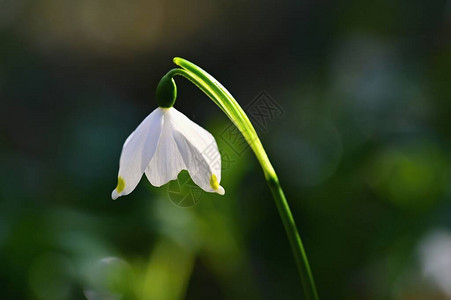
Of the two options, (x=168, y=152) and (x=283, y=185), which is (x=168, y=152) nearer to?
(x=168, y=152)

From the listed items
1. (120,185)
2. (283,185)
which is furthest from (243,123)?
(283,185)

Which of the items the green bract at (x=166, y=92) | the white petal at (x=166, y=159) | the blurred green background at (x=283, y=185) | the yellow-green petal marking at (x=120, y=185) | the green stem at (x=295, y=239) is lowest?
the blurred green background at (x=283, y=185)

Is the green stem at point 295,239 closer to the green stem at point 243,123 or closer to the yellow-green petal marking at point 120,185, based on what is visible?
the green stem at point 243,123

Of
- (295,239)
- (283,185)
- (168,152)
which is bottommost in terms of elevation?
(283,185)

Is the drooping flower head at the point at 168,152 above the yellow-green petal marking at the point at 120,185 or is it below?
above

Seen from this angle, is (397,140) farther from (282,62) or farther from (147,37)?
(147,37)

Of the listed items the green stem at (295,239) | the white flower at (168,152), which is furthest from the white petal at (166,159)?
the green stem at (295,239)

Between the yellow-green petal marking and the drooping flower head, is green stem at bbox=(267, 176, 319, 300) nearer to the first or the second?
the drooping flower head

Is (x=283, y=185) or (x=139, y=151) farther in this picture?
(x=283, y=185)
